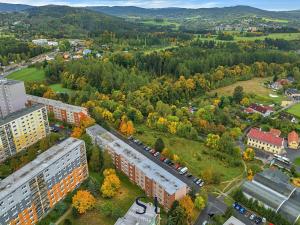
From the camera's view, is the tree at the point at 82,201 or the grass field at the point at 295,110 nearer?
the tree at the point at 82,201

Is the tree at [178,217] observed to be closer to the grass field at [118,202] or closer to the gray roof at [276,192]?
the grass field at [118,202]

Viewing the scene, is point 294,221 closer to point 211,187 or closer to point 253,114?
point 211,187

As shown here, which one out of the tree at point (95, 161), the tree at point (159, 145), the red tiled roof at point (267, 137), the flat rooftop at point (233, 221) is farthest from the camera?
the red tiled roof at point (267, 137)

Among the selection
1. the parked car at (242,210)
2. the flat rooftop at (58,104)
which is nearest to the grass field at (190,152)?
the parked car at (242,210)

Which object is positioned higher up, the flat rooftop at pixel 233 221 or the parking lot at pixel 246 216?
the flat rooftop at pixel 233 221

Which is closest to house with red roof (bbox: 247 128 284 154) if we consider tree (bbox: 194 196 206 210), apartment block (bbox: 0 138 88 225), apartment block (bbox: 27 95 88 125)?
tree (bbox: 194 196 206 210)

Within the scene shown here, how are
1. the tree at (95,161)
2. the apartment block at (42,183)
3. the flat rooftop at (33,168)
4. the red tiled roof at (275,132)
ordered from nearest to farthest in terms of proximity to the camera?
the apartment block at (42,183), the flat rooftop at (33,168), the tree at (95,161), the red tiled roof at (275,132)
